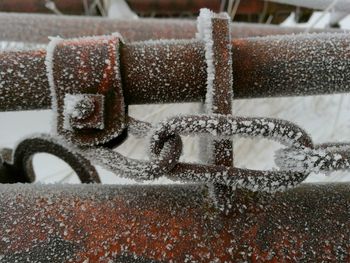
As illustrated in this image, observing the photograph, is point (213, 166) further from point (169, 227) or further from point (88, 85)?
point (88, 85)

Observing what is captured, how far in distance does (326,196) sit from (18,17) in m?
1.68

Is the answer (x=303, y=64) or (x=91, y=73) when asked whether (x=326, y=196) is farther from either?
(x=91, y=73)

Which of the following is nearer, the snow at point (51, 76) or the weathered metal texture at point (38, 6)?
the snow at point (51, 76)

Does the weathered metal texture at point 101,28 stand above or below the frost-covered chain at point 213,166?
above

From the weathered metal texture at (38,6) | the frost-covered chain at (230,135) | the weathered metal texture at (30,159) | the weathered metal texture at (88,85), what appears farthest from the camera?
the weathered metal texture at (38,6)

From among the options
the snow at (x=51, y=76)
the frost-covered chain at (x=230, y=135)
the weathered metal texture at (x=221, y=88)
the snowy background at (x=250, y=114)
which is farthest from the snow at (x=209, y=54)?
the snowy background at (x=250, y=114)

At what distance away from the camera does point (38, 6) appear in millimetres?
3250

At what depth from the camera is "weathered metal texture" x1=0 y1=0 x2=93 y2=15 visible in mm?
3217

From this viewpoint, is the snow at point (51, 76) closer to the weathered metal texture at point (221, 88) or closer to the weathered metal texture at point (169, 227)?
the weathered metal texture at point (169, 227)

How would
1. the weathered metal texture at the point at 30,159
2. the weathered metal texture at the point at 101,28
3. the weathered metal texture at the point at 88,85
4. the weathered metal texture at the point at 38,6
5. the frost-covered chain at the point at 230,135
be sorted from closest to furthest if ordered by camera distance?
the frost-covered chain at the point at 230,135
the weathered metal texture at the point at 88,85
the weathered metal texture at the point at 30,159
the weathered metal texture at the point at 101,28
the weathered metal texture at the point at 38,6

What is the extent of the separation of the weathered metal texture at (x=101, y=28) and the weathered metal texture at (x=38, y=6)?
3.89 ft

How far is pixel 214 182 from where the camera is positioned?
79 centimetres

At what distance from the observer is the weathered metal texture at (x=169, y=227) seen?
2.48 feet

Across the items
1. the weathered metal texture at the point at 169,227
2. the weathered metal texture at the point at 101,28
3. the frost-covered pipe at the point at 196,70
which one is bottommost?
the weathered metal texture at the point at 169,227
